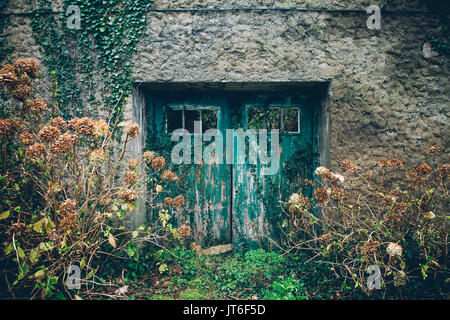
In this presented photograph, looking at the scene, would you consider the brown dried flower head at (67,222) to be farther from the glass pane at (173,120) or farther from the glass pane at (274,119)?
the glass pane at (274,119)

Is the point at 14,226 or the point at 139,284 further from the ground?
the point at 14,226

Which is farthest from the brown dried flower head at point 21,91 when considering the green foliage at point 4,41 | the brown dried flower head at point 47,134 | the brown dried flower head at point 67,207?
the green foliage at point 4,41

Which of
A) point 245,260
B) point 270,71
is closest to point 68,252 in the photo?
point 245,260

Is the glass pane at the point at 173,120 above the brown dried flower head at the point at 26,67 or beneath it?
beneath

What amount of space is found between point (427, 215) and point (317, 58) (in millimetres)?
1916

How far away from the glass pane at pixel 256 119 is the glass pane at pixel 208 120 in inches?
17.9

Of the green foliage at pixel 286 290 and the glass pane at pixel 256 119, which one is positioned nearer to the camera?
the green foliage at pixel 286 290

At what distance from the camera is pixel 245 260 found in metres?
3.00

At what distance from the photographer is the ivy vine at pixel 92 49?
279 centimetres

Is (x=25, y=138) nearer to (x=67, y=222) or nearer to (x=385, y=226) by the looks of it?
(x=67, y=222)

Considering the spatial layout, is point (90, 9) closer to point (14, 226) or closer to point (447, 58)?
A: point (14, 226)

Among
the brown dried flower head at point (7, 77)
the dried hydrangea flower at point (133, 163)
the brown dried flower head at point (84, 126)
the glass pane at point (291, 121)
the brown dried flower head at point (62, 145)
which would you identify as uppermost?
the brown dried flower head at point (7, 77)

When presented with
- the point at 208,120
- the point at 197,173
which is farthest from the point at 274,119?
the point at 197,173

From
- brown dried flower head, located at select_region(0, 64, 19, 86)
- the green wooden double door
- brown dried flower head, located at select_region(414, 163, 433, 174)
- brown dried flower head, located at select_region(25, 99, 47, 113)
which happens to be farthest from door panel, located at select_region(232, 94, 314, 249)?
brown dried flower head, located at select_region(0, 64, 19, 86)
